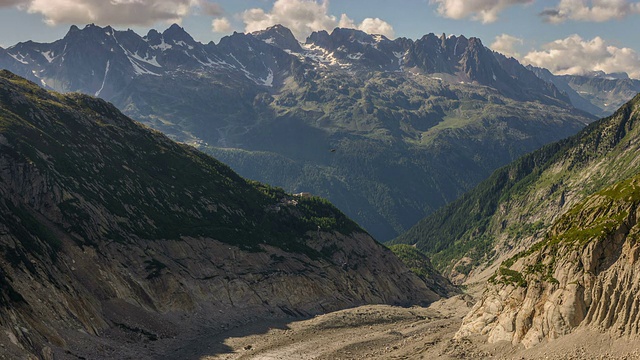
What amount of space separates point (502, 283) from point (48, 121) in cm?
13016

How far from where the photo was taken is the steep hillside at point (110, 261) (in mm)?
117000

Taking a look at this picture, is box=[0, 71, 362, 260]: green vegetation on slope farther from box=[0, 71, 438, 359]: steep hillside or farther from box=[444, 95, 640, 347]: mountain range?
box=[444, 95, 640, 347]: mountain range

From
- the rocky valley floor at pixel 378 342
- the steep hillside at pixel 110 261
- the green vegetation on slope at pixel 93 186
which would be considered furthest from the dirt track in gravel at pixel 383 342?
the green vegetation on slope at pixel 93 186

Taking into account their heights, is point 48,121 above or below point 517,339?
above

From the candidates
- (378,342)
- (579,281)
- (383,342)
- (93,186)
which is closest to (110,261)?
(93,186)

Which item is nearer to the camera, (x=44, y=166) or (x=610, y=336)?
(x=610, y=336)

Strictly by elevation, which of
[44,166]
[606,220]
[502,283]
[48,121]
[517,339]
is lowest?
[517,339]

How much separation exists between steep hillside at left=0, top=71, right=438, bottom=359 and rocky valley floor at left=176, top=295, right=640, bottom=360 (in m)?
9.66

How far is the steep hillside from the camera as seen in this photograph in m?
117

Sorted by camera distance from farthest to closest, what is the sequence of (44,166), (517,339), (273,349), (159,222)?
(159,222)
(44,166)
(273,349)
(517,339)

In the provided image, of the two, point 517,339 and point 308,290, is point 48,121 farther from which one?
point 517,339

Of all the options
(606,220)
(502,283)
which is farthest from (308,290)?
(606,220)

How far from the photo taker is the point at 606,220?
99.4 metres

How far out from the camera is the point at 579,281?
9500 cm
